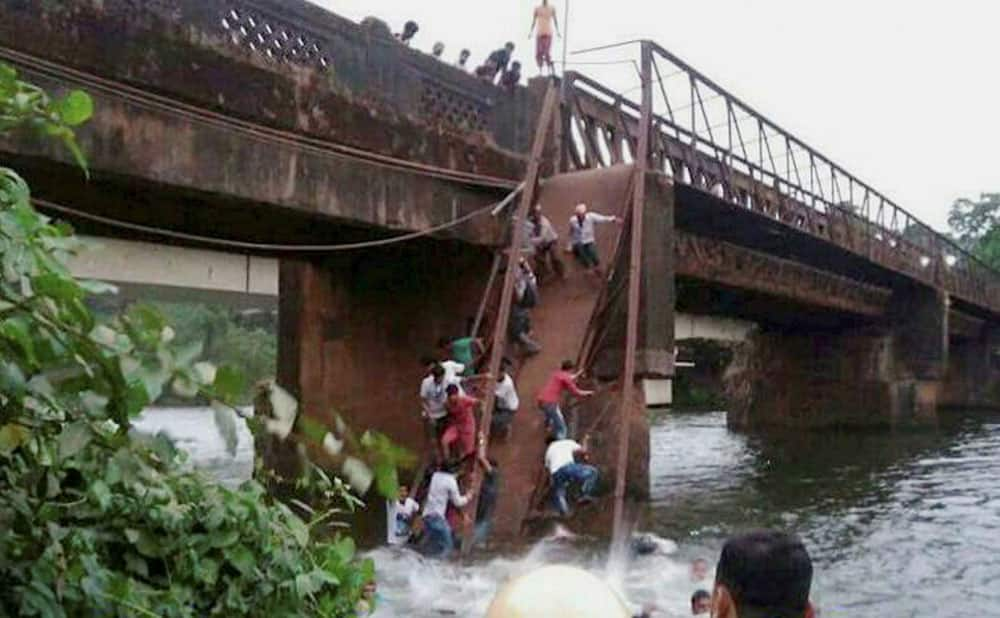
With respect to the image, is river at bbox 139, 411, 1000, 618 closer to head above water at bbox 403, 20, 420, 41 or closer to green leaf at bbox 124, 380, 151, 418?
green leaf at bbox 124, 380, 151, 418

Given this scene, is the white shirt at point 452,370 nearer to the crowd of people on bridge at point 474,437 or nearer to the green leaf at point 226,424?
the crowd of people on bridge at point 474,437

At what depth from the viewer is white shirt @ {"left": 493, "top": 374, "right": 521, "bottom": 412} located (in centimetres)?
1065

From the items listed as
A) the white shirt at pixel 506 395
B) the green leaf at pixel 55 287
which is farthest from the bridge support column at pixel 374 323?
the green leaf at pixel 55 287

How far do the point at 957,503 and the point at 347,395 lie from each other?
345 inches

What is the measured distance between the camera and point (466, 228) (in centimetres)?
1169

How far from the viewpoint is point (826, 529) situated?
12617 millimetres

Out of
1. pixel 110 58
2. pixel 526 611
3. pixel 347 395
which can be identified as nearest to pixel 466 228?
pixel 347 395

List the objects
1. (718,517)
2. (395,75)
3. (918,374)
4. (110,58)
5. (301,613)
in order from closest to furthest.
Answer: (301,613) → (110,58) → (395,75) → (718,517) → (918,374)

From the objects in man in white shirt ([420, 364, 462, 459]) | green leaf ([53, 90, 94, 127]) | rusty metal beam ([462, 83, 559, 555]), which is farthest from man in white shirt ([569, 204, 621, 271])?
green leaf ([53, 90, 94, 127])

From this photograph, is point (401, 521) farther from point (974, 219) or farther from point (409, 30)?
point (974, 219)

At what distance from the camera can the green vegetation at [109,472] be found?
2.37 m

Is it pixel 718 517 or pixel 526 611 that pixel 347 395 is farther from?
pixel 526 611

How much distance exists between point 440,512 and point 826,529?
555cm

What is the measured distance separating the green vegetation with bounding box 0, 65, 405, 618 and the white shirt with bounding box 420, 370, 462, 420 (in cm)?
675
